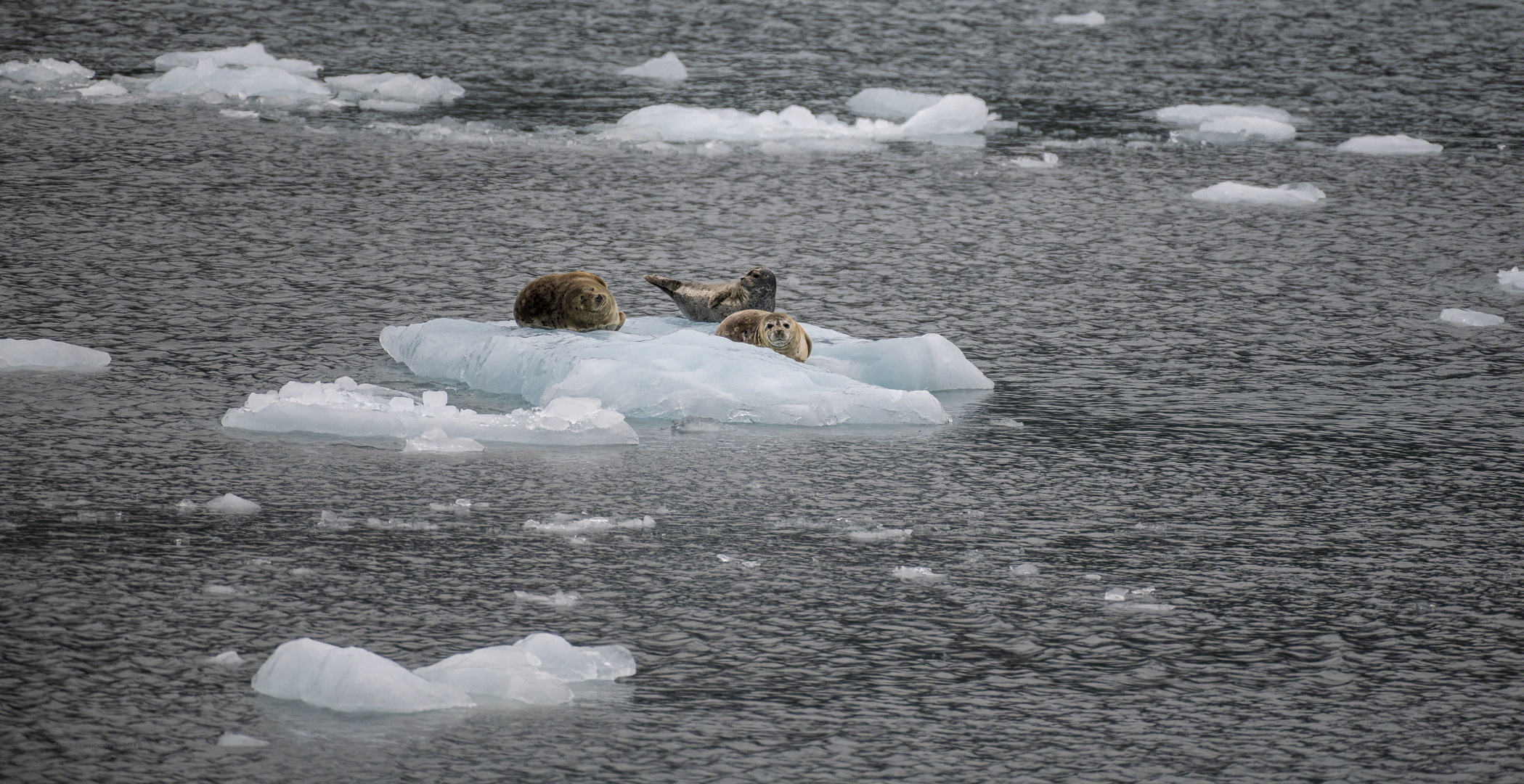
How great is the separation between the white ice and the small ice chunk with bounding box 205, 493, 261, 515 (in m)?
0.80

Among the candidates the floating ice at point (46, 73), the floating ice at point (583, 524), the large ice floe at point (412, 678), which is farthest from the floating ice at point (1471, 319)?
the floating ice at point (46, 73)

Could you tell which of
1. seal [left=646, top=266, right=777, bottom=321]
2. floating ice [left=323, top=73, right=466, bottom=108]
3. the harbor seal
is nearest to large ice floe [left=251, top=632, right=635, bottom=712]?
the harbor seal

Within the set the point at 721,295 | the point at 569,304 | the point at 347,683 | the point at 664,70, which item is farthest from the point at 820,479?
the point at 664,70

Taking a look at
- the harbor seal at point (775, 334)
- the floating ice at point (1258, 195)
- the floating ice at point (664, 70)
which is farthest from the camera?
the floating ice at point (664, 70)

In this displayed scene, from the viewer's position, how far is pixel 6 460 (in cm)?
531

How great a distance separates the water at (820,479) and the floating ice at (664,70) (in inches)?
84.5

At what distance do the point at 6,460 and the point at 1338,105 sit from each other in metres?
10.5

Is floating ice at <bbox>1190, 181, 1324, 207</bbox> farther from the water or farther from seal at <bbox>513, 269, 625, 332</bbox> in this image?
seal at <bbox>513, 269, 625, 332</bbox>

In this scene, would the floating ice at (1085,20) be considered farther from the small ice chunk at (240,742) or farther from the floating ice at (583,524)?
the small ice chunk at (240,742)

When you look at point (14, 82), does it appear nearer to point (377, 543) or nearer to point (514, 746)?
point (377, 543)

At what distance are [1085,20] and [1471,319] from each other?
398 inches

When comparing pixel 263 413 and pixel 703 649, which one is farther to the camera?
pixel 263 413

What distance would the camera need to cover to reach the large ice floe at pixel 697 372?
6023 mm

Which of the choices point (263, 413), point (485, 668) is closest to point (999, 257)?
point (263, 413)
